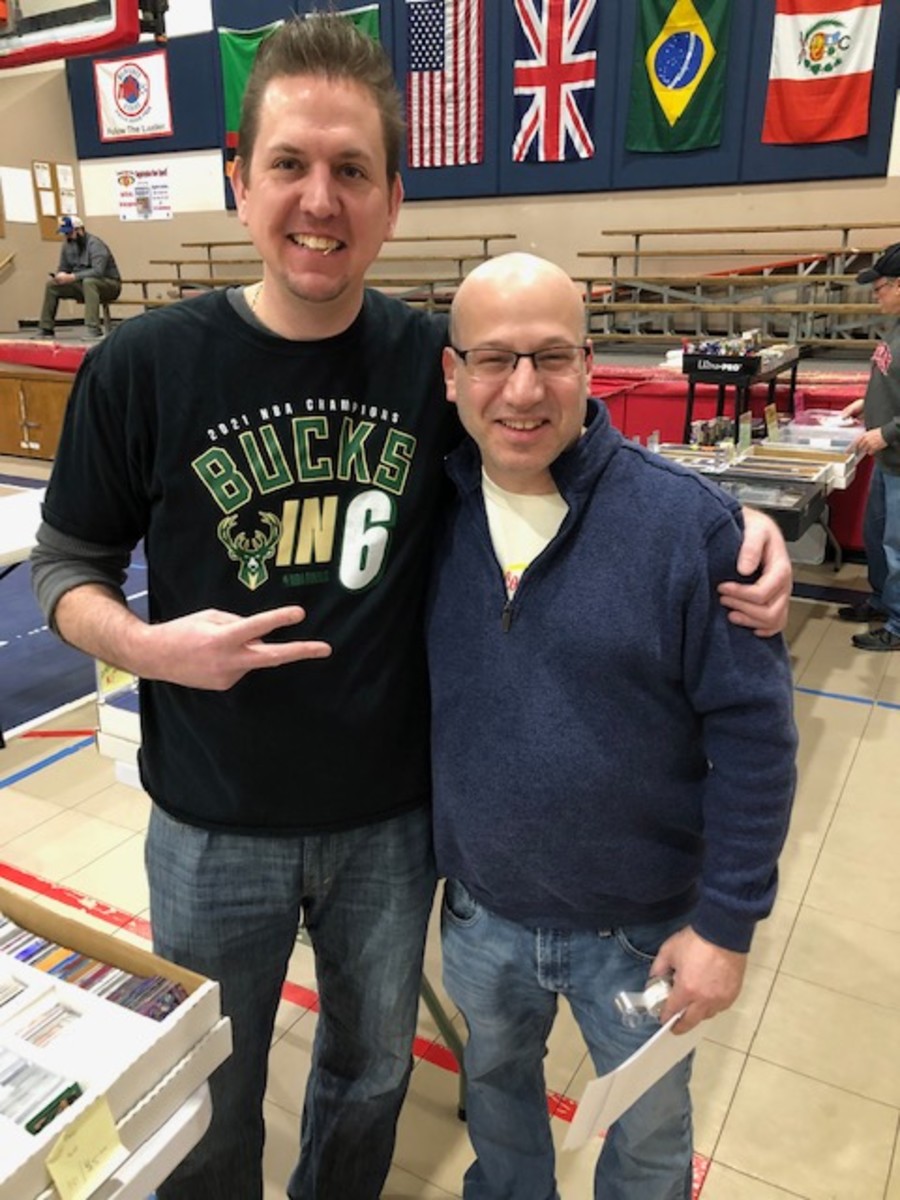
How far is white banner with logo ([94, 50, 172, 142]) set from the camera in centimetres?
1133

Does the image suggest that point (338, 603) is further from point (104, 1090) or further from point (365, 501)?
point (104, 1090)

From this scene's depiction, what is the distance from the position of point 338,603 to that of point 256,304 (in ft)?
1.37

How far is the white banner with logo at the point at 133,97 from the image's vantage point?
1133cm

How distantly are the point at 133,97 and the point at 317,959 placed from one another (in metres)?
12.9

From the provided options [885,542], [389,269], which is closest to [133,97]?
[389,269]

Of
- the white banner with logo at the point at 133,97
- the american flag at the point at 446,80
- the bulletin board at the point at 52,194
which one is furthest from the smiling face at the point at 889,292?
the bulletin board at the point at 52,194

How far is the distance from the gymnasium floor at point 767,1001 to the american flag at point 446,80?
7.81 metres

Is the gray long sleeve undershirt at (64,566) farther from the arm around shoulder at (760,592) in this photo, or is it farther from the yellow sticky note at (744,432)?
the yellow sticky note at (744,432)

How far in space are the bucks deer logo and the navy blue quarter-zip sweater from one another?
24 cm

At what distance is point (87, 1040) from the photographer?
107cm

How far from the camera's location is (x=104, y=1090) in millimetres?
955

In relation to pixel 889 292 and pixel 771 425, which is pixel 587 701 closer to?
pixel 771 425

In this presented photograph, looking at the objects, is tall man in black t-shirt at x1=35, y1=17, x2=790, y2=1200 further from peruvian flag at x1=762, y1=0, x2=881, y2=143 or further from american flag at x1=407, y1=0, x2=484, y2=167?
american flag at x1=407, y1=0, x2=484, y2=167

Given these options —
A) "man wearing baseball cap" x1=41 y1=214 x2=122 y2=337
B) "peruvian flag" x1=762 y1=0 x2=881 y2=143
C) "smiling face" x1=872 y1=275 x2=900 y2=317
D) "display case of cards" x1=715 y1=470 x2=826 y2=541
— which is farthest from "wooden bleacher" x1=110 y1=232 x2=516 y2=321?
"display case of cards" x1=715 y1=470 x2=826 y2=541
